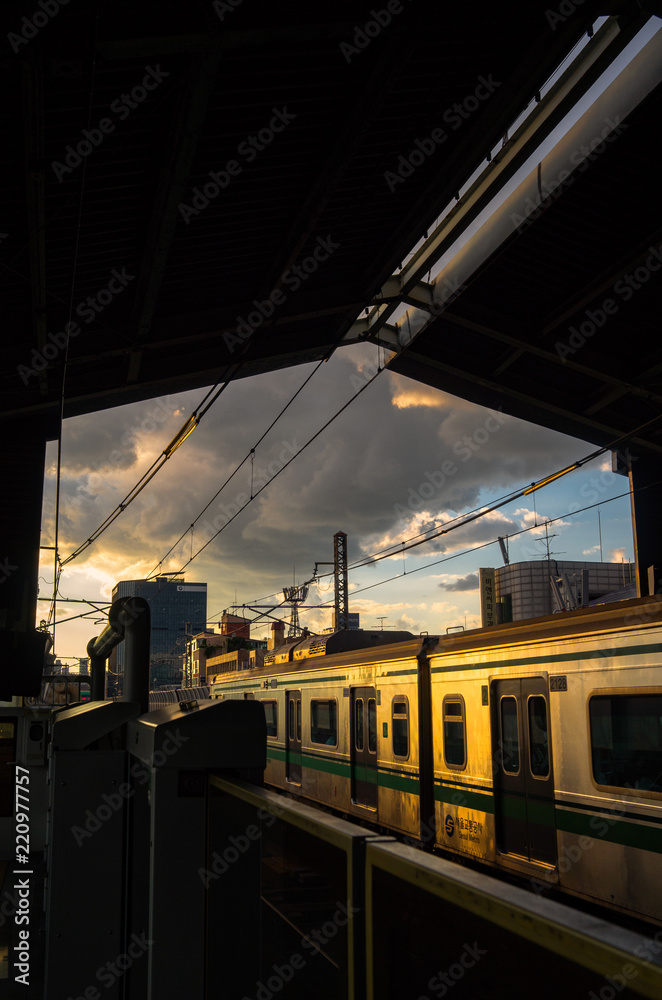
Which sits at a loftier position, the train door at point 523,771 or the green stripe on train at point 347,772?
the train door at point 523,771

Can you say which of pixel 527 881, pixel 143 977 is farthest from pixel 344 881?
pixel 527 881

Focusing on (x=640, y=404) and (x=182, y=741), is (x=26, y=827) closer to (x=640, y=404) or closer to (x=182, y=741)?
(x=182, y=741)

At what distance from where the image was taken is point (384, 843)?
5.46 feet

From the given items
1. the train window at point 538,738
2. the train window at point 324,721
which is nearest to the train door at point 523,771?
→ the train window at point 538,738

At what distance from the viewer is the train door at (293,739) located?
15203 mm

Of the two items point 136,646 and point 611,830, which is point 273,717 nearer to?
point 136,646

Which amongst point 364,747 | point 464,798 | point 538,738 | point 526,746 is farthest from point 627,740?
point 364,747

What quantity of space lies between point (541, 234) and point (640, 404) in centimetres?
559

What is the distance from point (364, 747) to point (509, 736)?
13.6 ft

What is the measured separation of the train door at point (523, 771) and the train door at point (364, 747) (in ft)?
11.4

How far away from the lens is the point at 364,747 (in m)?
12.0

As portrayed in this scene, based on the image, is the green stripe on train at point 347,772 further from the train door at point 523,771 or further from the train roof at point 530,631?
the train door at point 523,771

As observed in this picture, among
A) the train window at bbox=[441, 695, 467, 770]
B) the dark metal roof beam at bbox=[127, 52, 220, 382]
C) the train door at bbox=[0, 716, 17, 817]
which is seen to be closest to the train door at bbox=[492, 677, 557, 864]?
the train window at bbox=[441, 695, 467, 770]

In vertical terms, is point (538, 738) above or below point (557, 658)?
below
